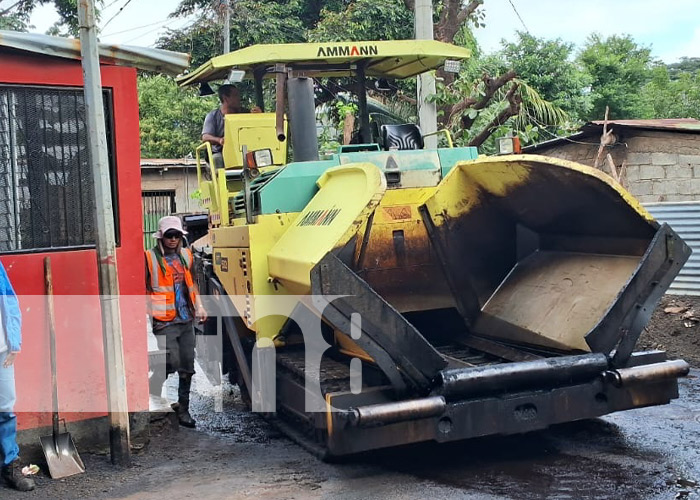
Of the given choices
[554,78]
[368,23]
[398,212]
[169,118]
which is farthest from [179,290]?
[169,118]

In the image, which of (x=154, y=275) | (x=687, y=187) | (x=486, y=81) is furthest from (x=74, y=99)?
(x=687, y=187)

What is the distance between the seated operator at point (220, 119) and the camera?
6996mm

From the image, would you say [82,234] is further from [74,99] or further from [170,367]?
[170,367]

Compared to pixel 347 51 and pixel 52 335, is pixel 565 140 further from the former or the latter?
pixel 52 335

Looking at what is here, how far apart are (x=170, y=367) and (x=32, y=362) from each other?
4.11 feet

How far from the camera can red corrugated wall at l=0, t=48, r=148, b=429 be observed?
5.06 m

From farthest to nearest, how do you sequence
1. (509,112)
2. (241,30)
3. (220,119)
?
(241,30), (509,112), (220,119)

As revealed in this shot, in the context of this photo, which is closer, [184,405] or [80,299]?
[80,299]

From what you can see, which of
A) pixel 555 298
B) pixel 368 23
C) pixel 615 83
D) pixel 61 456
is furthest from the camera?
pixel 615 83

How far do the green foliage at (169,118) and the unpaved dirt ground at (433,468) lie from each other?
15.7 m

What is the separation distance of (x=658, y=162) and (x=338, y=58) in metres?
6.73

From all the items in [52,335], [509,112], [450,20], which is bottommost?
[52,335]

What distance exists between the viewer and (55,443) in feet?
16.8

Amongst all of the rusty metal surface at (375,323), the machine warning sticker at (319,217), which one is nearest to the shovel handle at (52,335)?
the machine warning sticker at (319,217)
